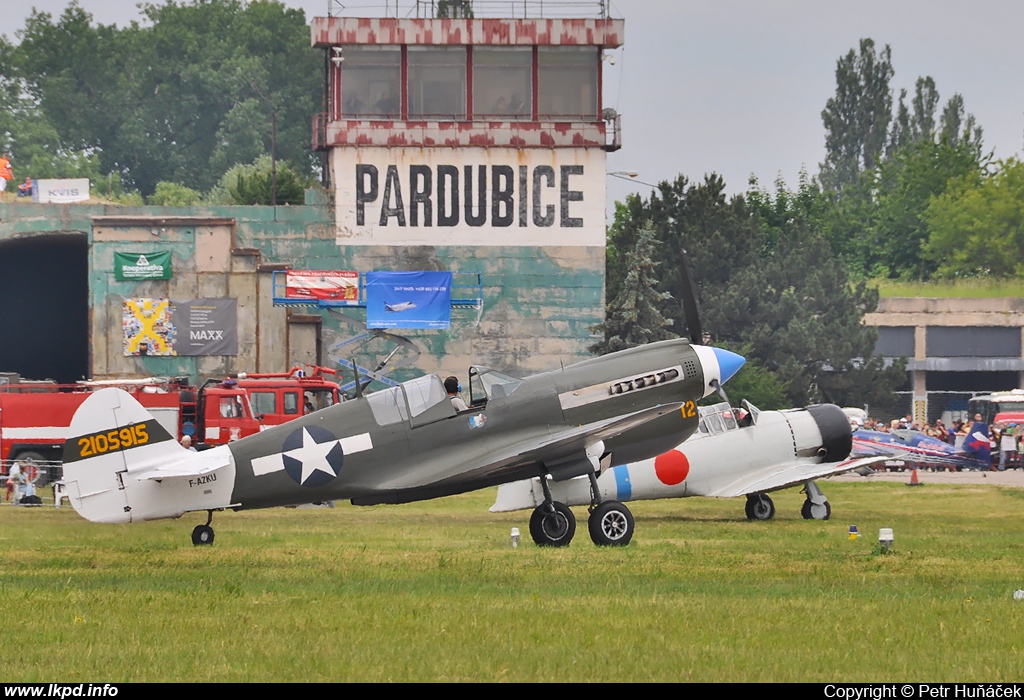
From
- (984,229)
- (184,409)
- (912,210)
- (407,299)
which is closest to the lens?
(184,409)

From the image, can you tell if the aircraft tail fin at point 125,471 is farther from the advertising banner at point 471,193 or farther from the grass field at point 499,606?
the advertising banner at point 471,193

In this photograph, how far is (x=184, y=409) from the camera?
33844 millimetres

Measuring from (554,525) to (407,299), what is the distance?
32.7 m

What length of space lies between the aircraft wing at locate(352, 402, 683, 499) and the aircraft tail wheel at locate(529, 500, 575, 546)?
0.46 m

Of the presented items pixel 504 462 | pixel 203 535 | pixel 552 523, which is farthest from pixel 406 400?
pixel 203 535

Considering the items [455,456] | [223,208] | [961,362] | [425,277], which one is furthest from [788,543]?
[961,362]

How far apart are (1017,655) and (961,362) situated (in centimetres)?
6343

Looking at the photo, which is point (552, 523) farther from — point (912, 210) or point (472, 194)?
point (912, 210)

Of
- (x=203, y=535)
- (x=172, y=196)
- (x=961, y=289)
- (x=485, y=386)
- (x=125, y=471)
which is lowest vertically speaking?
(x=203, y=535)

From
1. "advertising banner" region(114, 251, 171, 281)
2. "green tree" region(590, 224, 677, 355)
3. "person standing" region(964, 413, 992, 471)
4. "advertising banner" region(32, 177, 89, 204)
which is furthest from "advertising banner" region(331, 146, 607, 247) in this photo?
"person standing" region(964, 413, 992, 471)

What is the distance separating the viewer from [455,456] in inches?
639

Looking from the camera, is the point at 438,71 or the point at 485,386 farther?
the point at 438,71

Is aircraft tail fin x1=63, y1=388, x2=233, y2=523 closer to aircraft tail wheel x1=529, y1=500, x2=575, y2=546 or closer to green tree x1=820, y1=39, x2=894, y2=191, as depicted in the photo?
aircraft tail wheel x1=529, y1=500, x2=575, y2=546

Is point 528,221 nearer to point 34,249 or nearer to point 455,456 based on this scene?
point 34,249
